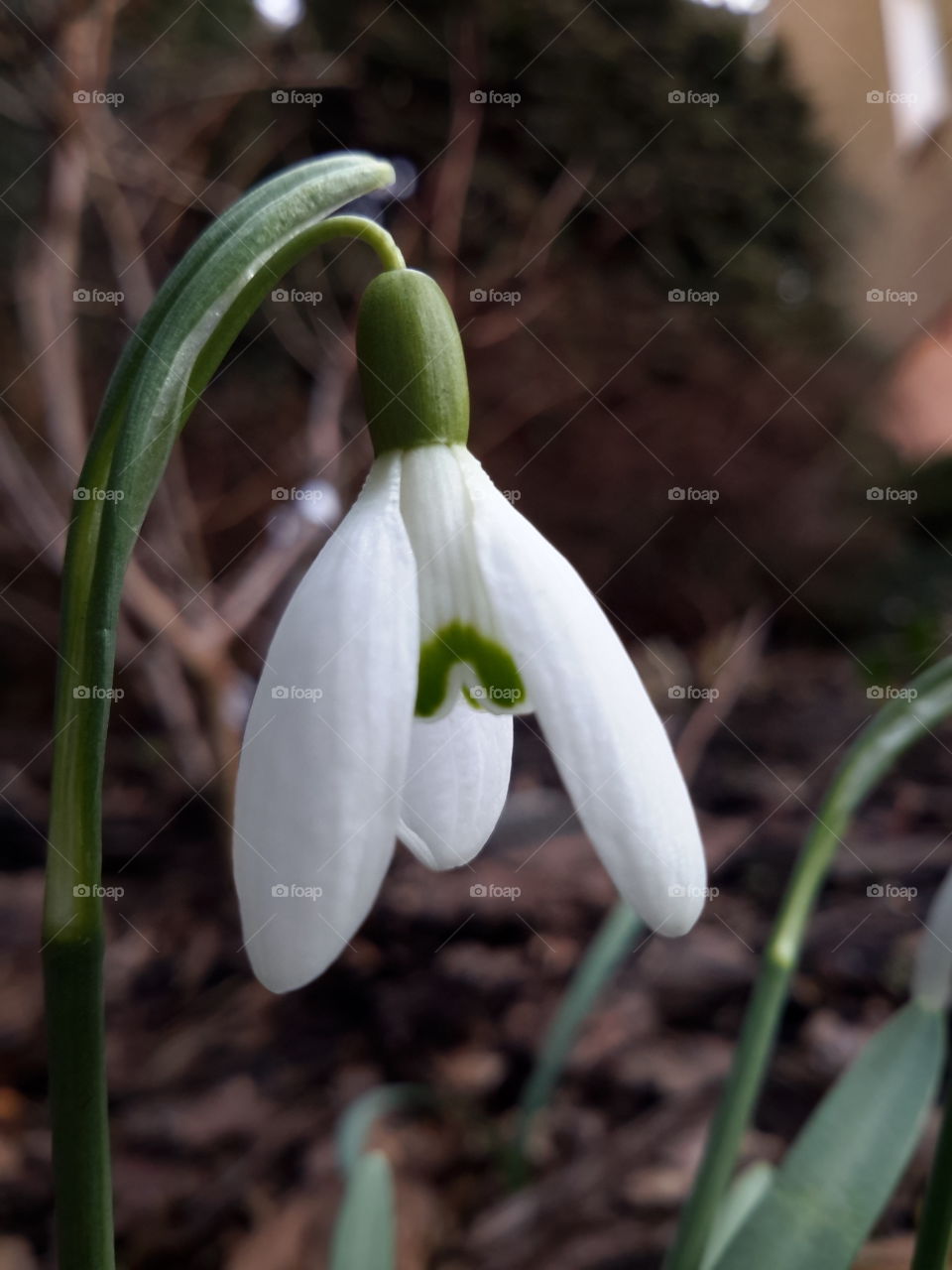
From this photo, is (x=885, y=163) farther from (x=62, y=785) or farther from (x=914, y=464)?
(x=62, y=785)

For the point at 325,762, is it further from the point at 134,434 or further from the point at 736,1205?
the point at 736,1205

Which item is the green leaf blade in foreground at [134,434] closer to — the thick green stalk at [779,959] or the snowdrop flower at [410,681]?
the snowdrop flower at [410,681]

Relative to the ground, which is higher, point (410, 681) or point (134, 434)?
point (134, 434)

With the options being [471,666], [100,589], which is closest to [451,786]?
[471,666]

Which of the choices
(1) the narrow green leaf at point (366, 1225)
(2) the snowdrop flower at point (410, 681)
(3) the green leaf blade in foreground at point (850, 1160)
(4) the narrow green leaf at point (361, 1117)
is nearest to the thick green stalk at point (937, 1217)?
(3) the green leaf blade in foreground at point (850, 1160)

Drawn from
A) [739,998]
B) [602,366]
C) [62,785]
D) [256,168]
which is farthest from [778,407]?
[62,785]

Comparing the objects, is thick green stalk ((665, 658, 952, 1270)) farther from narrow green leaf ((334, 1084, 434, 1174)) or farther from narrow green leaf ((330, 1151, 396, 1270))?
narrow green leaf ((334, 1084, 434, 1174))
